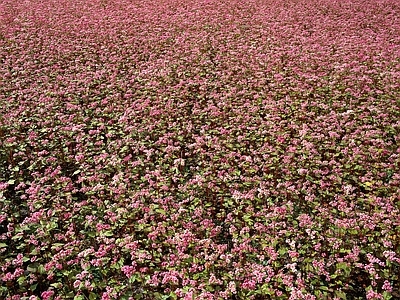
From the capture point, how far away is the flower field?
4152mm

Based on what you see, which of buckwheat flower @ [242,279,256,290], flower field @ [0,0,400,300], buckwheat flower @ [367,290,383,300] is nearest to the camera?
buckwheat flower @ [367,290,383,300]

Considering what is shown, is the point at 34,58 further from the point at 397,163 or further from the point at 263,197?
the point at 397,163

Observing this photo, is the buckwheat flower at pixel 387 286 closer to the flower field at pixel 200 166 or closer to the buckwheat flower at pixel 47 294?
the flower field at pixel 200 166

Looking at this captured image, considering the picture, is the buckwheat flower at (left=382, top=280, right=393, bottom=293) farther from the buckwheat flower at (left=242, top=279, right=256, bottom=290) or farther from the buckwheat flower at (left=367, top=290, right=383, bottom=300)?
the buckwheat flower at (left=242, top=279, right=256, bottom=290)

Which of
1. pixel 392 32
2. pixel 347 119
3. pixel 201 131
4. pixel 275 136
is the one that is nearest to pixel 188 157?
pixel 201 131

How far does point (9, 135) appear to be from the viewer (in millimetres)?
6609

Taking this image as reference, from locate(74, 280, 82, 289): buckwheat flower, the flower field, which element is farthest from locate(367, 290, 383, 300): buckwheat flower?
locate(74, 280, 82, 289): buckwheat flower

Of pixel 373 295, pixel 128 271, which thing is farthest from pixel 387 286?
pixel 128 271

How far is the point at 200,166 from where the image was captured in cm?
604

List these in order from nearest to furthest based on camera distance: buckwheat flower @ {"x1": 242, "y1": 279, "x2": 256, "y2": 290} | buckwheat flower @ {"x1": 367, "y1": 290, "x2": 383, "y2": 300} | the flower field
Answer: buckwheat flower @ {"x1": 367, "y1": 290, "x2": 383, "y2": 300}, buckwheat flower @ {"x1": 242, "y1": 279, "x2": 256, "y2": 290}, the flower field

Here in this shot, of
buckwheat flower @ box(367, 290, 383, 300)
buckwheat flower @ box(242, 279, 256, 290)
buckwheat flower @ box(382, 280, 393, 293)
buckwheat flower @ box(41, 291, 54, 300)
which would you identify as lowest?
buckwheat flower @ box(382, 280, 393, 293)

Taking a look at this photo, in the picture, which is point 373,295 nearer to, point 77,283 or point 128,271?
point 128,271

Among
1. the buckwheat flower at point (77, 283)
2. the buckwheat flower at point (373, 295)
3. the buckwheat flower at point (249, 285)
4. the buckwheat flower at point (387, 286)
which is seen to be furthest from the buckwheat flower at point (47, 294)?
the buckwheat flower at point (387, 286)

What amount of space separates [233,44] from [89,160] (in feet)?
19.6
